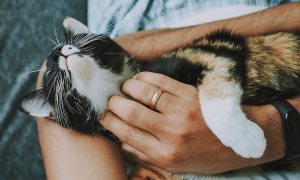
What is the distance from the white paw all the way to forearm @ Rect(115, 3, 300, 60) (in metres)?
0.41

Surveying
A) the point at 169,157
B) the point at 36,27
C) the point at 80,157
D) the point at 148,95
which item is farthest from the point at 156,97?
the point at 36,27

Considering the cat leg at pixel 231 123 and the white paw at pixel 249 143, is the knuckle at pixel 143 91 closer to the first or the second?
the cat leg at pixel 231 123

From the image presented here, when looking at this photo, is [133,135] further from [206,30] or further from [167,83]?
[206,30]

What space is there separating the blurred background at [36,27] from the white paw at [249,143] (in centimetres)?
62

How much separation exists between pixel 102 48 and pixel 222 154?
43cm

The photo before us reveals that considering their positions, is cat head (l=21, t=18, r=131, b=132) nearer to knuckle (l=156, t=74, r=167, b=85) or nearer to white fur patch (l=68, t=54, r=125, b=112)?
white fur patch (l=68, t=54, r=125, b=112)

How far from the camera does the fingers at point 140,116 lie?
0.94 meters

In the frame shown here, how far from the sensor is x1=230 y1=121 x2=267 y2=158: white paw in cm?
86

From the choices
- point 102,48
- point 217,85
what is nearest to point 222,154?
point 217,85

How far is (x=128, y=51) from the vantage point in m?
1.26

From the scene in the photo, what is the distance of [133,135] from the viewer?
3.22 feet

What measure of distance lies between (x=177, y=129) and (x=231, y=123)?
130mm

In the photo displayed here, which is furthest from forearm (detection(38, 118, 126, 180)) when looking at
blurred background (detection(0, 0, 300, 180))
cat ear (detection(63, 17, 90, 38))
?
blurred background (detection(0, 0, 300, 180))

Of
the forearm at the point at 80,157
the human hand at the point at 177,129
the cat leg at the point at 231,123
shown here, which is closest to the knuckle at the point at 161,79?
the human hand at the point at 177,129
